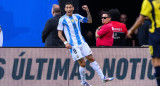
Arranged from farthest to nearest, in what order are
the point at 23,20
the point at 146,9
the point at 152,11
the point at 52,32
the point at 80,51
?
1. the point at 23,20
2. the point at 52,32
3. the point at 80,51
4. the point at 152,11
5. the point at 146,9

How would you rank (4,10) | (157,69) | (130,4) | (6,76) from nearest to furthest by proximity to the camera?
1. (157,69)
2. (6,76)
3. (4,10)
4. (130,4)

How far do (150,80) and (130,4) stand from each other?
18.4 feet

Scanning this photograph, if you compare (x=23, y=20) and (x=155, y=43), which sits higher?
(x=23, y=20)

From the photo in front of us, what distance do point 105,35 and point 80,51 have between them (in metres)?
0.81

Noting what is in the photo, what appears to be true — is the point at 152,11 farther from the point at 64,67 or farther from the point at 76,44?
the point at 64,67

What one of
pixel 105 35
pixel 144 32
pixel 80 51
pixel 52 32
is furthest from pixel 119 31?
pixel 52 32

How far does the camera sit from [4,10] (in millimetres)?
13789

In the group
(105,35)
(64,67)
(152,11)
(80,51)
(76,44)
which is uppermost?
(152,11)

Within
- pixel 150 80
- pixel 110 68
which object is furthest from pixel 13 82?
pixel 150 80

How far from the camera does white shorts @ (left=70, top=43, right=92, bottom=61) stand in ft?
34.4

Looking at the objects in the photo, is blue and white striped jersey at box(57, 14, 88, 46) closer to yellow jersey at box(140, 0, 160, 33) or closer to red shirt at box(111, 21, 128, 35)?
red shirt at box(111, 21, 128, 35)

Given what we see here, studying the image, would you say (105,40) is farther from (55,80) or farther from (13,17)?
(13,17)

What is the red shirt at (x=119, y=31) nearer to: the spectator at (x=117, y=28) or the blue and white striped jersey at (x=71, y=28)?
the spectator at (x=117, y=28)

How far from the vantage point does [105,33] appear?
11008 mm
